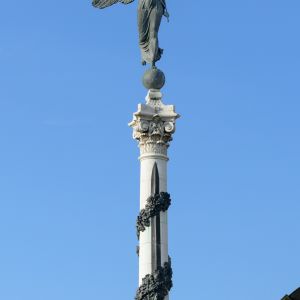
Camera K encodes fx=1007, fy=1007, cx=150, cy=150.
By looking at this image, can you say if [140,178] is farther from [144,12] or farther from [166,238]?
[144,12]

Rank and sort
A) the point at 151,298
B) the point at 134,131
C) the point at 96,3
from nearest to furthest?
the point at 151,298 < the point at 134,131 < the point at 96,3

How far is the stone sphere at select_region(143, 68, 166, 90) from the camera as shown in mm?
38438

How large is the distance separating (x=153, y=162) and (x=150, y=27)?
5618 mm

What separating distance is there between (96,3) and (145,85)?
462 cm

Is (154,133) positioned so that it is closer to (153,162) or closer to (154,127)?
(154,127)

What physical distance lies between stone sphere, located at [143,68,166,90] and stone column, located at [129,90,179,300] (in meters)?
0.25

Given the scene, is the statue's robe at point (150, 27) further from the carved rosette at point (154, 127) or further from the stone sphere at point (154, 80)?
the carved rosette at point (154, 127)

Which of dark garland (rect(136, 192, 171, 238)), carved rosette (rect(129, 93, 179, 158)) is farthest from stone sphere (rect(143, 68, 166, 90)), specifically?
dark garland (rect(136, 192, 171, 238))

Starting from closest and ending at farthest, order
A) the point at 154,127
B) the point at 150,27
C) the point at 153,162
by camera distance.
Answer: the point at 153,162
the point at 154,127
the point at 150,27

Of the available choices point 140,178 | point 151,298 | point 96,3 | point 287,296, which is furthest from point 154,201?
point 96,3

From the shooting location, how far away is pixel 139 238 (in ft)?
120

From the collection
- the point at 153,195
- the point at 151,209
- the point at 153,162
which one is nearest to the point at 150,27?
the point at 153,162

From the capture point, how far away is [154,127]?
123 ft

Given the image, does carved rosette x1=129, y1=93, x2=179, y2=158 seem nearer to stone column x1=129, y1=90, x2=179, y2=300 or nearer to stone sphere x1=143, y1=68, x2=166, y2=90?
stone column x1=129, y1=90, x2=179, y2=300
